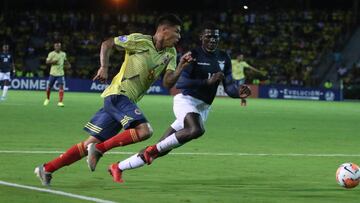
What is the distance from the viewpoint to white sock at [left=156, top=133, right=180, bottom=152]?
34.4ft

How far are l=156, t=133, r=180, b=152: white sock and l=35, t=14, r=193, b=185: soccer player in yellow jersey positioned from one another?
64cm

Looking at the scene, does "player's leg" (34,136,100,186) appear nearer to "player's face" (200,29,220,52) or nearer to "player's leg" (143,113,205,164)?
"player's leg" (143,113,205,164)

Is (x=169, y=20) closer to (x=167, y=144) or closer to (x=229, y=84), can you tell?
(x=167, y=144)

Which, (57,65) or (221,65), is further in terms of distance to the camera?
(57,65)

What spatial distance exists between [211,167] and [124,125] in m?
2.90

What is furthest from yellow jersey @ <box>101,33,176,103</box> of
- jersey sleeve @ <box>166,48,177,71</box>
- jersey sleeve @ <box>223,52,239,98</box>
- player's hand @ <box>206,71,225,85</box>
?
jersey sleeve @ <box>223,52,239,98</box>

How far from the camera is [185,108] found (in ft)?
37.2

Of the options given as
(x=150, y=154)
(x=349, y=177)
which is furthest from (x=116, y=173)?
(x=349, y=177)

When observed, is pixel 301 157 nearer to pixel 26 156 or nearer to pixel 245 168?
pixel 245 168

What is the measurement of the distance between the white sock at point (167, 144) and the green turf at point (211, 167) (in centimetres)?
42

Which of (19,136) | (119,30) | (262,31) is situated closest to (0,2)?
(119,30)

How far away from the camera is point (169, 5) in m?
61.7

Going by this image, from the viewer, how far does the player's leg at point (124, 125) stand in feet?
32.0

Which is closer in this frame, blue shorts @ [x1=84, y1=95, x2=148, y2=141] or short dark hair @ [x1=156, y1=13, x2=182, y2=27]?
blue shorts @ [x1=84, y1=95, x2=148, y2=141]
